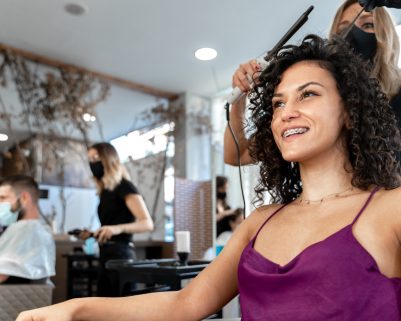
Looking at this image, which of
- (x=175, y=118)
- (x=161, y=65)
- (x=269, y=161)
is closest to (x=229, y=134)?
(x=269, y=161)

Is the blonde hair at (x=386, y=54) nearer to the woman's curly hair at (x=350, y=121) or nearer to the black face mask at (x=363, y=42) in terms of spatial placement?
the black face mask at (x=363, y=42)

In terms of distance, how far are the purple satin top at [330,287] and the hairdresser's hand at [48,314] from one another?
358 mm

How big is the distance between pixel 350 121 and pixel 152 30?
344 centimetres

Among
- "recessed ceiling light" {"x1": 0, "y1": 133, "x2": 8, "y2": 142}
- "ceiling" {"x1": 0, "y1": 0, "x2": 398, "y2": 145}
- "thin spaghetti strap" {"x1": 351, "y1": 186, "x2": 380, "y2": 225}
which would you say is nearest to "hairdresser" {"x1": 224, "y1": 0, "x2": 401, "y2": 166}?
"thin spaghetti strap" {"x1": 351, "y1": 186, "x2": 380, "y2": 225}

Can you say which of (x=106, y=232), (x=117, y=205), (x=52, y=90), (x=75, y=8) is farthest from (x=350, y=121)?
(x=52, y=90)

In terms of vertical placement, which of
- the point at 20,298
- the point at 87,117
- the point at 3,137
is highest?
the point at 3,137

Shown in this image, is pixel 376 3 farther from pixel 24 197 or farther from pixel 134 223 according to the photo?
pixel 24 197

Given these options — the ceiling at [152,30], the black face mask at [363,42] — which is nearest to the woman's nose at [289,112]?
the black face mask at [363,42]

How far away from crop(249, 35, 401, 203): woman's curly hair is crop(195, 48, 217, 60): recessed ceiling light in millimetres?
3516

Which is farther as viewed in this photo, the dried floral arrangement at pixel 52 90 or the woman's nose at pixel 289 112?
the dried floral arrangement at pixel 52 90

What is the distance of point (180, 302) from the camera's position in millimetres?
957

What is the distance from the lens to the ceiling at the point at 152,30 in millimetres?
3711

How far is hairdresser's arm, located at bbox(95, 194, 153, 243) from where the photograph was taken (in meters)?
2.45

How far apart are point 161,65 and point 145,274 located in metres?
3.51
